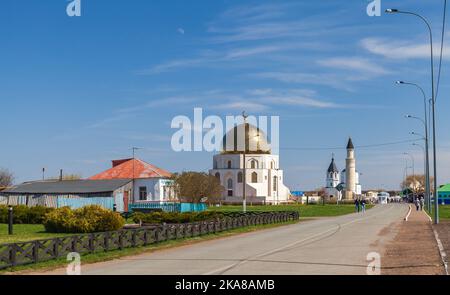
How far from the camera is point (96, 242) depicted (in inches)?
905

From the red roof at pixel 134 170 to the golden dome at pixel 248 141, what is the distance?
31677 millimetres

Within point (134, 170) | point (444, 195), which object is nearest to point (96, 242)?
point (134, 170)

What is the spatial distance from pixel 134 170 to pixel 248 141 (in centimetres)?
4741

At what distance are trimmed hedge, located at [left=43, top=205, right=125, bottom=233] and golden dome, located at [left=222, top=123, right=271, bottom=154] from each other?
337ft

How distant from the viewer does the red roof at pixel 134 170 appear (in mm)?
91575

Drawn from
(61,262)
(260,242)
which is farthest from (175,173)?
(61,262)

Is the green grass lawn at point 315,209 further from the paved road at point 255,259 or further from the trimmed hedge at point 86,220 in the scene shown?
the paved road at point 255,259

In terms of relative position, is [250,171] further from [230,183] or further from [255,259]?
[255,259]

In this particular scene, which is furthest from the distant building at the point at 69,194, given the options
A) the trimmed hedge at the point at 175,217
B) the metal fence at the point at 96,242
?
the metal fence at the point at 96,242

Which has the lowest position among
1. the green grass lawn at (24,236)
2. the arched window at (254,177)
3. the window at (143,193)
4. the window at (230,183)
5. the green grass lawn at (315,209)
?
the green grass lawn at (315,209)

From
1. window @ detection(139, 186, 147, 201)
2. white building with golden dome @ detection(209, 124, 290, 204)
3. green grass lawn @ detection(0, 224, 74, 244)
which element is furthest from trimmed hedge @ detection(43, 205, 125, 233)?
white building with golden dome @ detection(209, 124, 290, 204)
